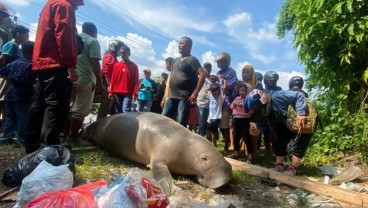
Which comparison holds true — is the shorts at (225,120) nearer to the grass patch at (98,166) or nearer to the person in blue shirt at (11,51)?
the grass patch at (98,166)

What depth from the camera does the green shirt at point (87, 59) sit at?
5398mm

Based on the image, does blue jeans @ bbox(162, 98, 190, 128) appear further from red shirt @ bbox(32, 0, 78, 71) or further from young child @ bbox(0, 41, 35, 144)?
red shirt @ bbox(32, 0, 78, 71)

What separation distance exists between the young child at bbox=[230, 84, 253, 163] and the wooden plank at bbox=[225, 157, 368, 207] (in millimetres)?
727

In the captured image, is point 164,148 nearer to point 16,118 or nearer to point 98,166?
point 98,166

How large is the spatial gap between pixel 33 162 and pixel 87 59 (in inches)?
90.4

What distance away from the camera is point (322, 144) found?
7.05m

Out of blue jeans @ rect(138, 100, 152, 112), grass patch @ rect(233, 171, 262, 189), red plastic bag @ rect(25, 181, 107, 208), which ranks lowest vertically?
grass patch @ rect(233, 171, 262, 189)

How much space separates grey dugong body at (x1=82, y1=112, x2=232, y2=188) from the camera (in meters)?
4.54

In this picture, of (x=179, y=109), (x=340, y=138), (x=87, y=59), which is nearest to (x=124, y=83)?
(x=179, y=109)

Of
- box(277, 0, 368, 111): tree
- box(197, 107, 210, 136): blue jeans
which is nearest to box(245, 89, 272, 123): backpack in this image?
box(197, 107, 210, 136): blue jeans

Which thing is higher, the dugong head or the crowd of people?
the crowd of people

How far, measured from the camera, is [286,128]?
561 cm

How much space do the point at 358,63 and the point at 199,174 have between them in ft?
13.2

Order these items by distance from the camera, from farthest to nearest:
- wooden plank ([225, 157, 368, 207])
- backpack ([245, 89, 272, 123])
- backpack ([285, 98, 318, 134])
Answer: backpack ([245, 89, 272, 123]), backpack ([285, 98, 318, 134]), wooden plank ([225, 157, 368, 207])
